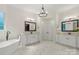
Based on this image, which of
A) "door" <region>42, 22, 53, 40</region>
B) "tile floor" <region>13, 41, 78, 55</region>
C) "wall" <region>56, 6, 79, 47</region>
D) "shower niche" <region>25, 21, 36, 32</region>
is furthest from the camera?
"door" <region>42, 22, 53, 40</region>

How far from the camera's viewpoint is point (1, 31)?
14.7 ft

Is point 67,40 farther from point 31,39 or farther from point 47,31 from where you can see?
point 31,39

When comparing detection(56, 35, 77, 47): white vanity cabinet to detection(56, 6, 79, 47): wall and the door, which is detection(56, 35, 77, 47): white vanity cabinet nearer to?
detection(56, 6, 79, 47): wall

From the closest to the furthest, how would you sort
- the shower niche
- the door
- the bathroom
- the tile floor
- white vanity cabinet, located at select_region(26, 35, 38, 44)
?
the tile floor, the bathroom, the shower niche, white vanity cabinet, located at select_region(26, 35, 38, 44), the door

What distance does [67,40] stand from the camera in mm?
6922

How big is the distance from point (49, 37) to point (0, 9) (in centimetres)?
437

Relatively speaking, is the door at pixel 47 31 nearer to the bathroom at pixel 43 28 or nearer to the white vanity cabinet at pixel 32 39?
the bathroom at pixel 43 28

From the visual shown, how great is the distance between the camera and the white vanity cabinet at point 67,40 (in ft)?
21.3

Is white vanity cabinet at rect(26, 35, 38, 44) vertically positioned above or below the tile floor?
above

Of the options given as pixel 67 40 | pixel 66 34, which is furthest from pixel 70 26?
pixel 67 40

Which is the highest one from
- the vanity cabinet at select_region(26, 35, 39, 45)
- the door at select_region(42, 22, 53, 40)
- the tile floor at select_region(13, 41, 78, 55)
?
the door at select_region(42, 22, 53, 40)

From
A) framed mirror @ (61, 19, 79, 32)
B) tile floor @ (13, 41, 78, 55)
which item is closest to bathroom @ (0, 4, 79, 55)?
tile floor @ (13, 41, 78, 55)

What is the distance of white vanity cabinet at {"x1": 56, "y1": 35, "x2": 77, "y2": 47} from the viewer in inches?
256

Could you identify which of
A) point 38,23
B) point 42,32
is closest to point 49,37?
point 42,32
